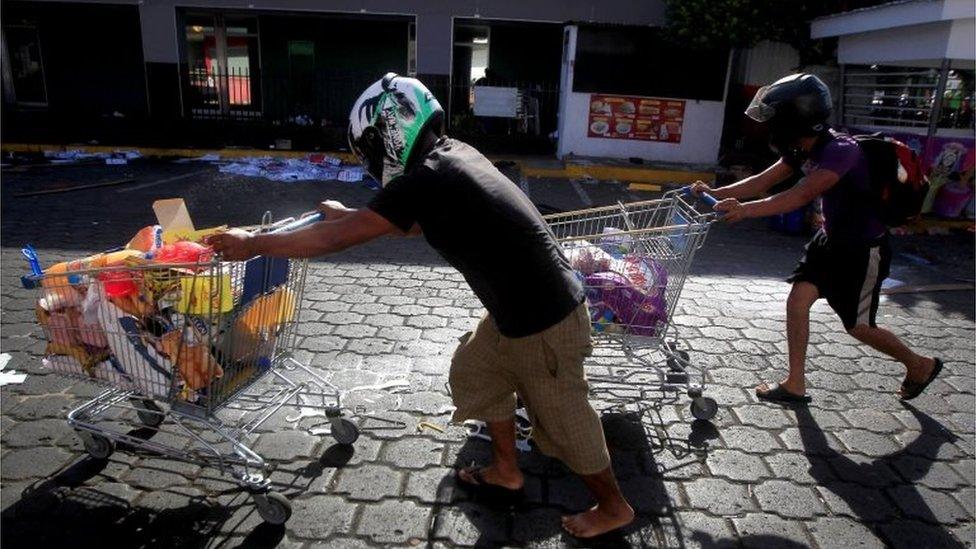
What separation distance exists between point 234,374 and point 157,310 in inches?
18.2

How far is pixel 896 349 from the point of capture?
4188 millimetres

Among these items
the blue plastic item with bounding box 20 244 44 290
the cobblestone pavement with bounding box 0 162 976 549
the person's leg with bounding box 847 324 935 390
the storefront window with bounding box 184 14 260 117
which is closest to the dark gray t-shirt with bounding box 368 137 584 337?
the cobblestone pavement with bounding box 0 162 976 549

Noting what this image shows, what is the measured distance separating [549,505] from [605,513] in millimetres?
338

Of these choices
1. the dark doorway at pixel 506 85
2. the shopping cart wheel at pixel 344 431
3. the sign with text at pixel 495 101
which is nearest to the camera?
the shopping cart wheel at pixel 344 431

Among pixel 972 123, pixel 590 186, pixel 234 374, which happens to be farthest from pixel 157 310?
pixel 972 123

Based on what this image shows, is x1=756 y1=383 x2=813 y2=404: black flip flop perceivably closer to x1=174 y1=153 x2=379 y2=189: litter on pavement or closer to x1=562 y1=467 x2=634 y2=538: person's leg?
x1=562 y1=467 x2=634 y2=538: person's leg

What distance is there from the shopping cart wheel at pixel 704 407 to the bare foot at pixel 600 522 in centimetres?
111

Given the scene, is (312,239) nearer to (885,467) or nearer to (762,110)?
(762,110)

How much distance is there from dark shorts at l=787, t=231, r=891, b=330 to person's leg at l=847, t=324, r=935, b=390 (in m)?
0.08

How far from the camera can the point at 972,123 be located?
9.85m

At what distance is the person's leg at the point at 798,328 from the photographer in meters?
4.13

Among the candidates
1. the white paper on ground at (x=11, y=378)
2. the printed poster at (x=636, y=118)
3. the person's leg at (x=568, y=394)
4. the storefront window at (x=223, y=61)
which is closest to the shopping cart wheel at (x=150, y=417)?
the white paper on ground at (x=11, y=378)

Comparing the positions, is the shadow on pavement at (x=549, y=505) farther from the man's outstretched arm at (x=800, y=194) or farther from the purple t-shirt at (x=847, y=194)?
the purple t-shirt at (x=847, y=194)

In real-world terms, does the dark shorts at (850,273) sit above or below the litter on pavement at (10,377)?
above
